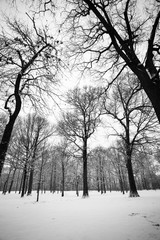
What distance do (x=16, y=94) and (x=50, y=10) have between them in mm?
3769

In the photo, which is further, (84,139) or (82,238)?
(84,139)

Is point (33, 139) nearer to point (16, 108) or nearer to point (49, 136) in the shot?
point (49, 136)

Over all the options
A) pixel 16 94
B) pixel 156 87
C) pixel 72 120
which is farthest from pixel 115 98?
pixel 16 94

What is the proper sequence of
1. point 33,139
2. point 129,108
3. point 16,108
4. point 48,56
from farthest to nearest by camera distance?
1. point 33,139
2. point 129,108
3. point 16,108
4. point 48,56

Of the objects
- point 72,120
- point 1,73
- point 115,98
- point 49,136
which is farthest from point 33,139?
point 1,73

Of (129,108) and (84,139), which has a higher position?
(129,108)

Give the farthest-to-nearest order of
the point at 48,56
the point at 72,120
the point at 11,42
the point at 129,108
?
the point at 72,120, the point at 129,108, the point at 48,56, the point at 11,42

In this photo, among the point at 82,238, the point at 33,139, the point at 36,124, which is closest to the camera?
the point at 82,238

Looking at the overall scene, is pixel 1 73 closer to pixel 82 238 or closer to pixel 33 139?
pixel 82 238

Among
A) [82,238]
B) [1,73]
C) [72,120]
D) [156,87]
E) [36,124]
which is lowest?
[82,238]

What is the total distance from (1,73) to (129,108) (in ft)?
39.4

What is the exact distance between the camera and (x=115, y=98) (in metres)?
13.1

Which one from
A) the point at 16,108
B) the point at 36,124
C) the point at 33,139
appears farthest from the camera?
the point at 36,124

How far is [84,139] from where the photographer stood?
14.4m
